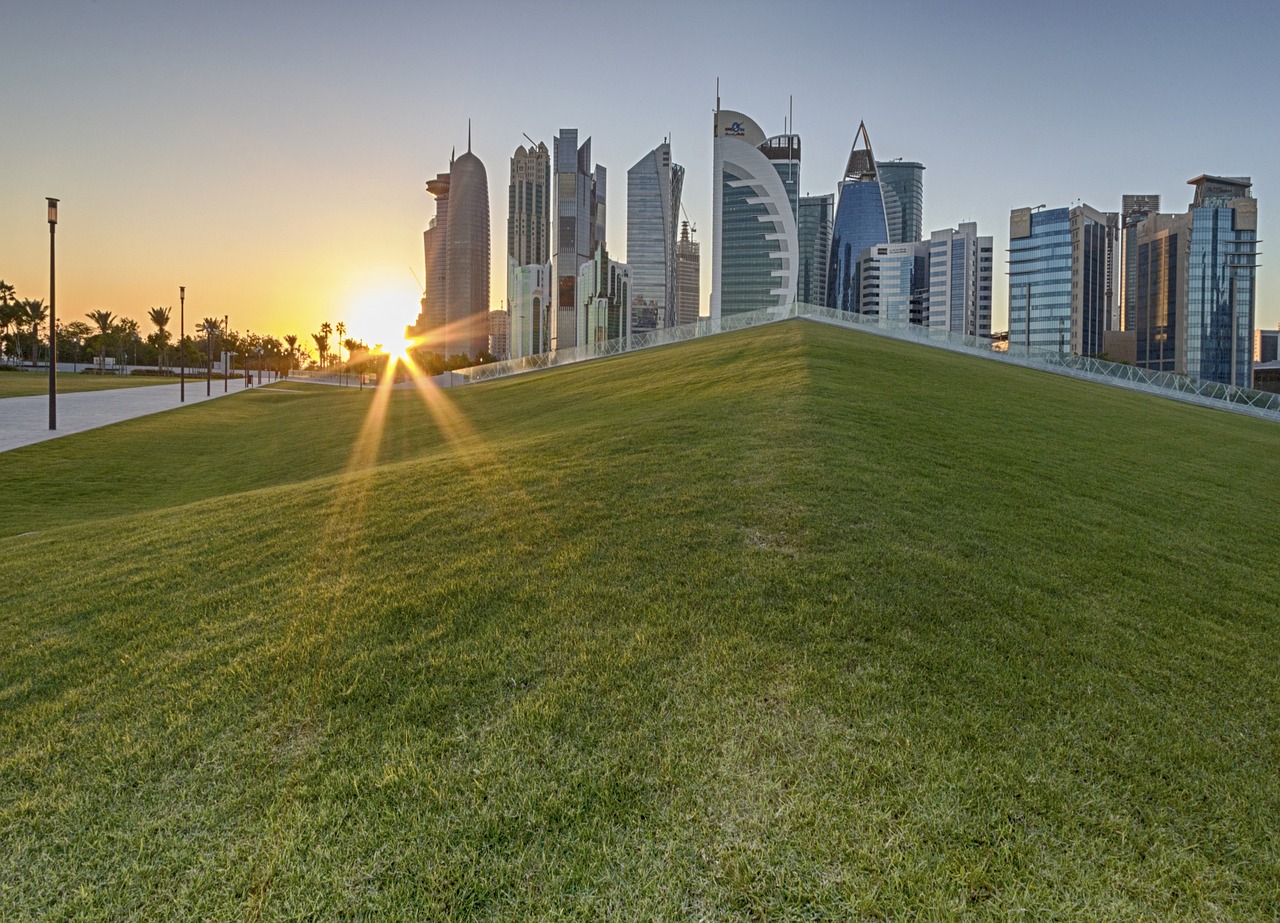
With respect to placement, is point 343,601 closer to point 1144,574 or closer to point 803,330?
point 1144,574

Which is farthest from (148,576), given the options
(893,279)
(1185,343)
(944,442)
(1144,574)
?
(893,279)

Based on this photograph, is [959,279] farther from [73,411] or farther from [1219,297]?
[73,411]

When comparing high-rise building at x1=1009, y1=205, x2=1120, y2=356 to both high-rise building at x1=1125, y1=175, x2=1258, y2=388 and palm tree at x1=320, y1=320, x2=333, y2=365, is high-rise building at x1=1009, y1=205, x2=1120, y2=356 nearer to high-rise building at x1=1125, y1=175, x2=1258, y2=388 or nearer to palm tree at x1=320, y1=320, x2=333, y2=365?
high-rise building at x1=1125, y1=175, x2=1258, y2=388

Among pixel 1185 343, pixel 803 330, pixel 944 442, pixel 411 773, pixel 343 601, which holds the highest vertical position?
pixel 1185 343

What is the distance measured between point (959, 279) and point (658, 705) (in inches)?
7862

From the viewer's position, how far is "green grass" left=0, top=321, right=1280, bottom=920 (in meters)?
2.99

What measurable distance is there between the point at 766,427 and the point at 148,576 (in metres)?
8.45

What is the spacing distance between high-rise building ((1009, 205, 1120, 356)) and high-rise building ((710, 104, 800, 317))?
55706mm

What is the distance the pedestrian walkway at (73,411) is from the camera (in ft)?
75.0

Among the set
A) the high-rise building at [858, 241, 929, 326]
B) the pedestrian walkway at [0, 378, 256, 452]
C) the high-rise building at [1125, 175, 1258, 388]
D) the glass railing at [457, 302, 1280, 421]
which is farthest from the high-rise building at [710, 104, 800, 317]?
the pedestrian walkway at [0, 378, 256, 452]

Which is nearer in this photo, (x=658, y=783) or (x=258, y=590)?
(x=658, y=783)

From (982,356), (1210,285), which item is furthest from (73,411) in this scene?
(1210,285)

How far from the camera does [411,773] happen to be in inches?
141

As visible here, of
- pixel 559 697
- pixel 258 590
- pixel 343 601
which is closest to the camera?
pixel 559 697
